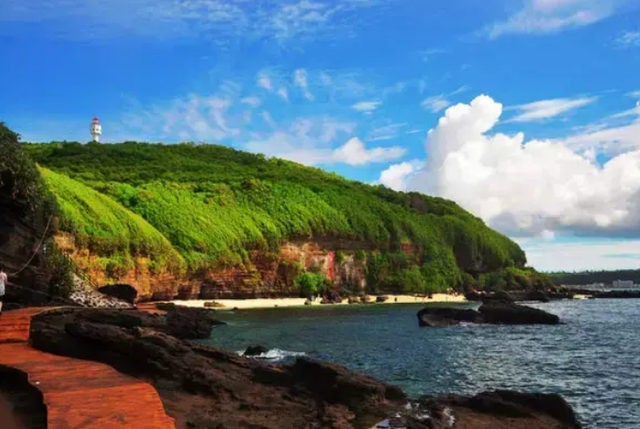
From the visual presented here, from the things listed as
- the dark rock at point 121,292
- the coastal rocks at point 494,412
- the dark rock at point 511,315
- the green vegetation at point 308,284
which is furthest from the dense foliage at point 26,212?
the green vegetation at point 308,284

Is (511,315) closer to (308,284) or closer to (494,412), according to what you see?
(494,412)

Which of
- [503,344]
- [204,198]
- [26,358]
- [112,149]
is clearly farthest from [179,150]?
[26,358]

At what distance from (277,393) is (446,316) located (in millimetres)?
38173

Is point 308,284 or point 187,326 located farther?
point 308,284

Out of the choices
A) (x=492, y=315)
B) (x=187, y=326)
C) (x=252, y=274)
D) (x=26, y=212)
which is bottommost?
(x=492, y=315)

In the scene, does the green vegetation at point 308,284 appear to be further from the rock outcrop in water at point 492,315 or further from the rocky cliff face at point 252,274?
the rock outcrop in water at point 492,315

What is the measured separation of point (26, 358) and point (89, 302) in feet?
66.9

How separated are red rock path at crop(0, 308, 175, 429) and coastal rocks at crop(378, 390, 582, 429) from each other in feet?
18.7

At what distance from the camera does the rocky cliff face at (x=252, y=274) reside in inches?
2114

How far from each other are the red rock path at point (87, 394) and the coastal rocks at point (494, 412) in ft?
18.7

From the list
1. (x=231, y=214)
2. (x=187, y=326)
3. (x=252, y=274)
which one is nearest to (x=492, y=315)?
(x=187, y=326)

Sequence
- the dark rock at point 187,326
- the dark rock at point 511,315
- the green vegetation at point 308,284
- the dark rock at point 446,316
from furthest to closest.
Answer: the green vegetation at point 308,284 < the dark rock at point 511,315 < the dark rock at point 446,316 < the dark rock at point 187,326

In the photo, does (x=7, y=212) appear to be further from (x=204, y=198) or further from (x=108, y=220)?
(x=204, y=198)

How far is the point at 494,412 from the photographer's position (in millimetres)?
13227
